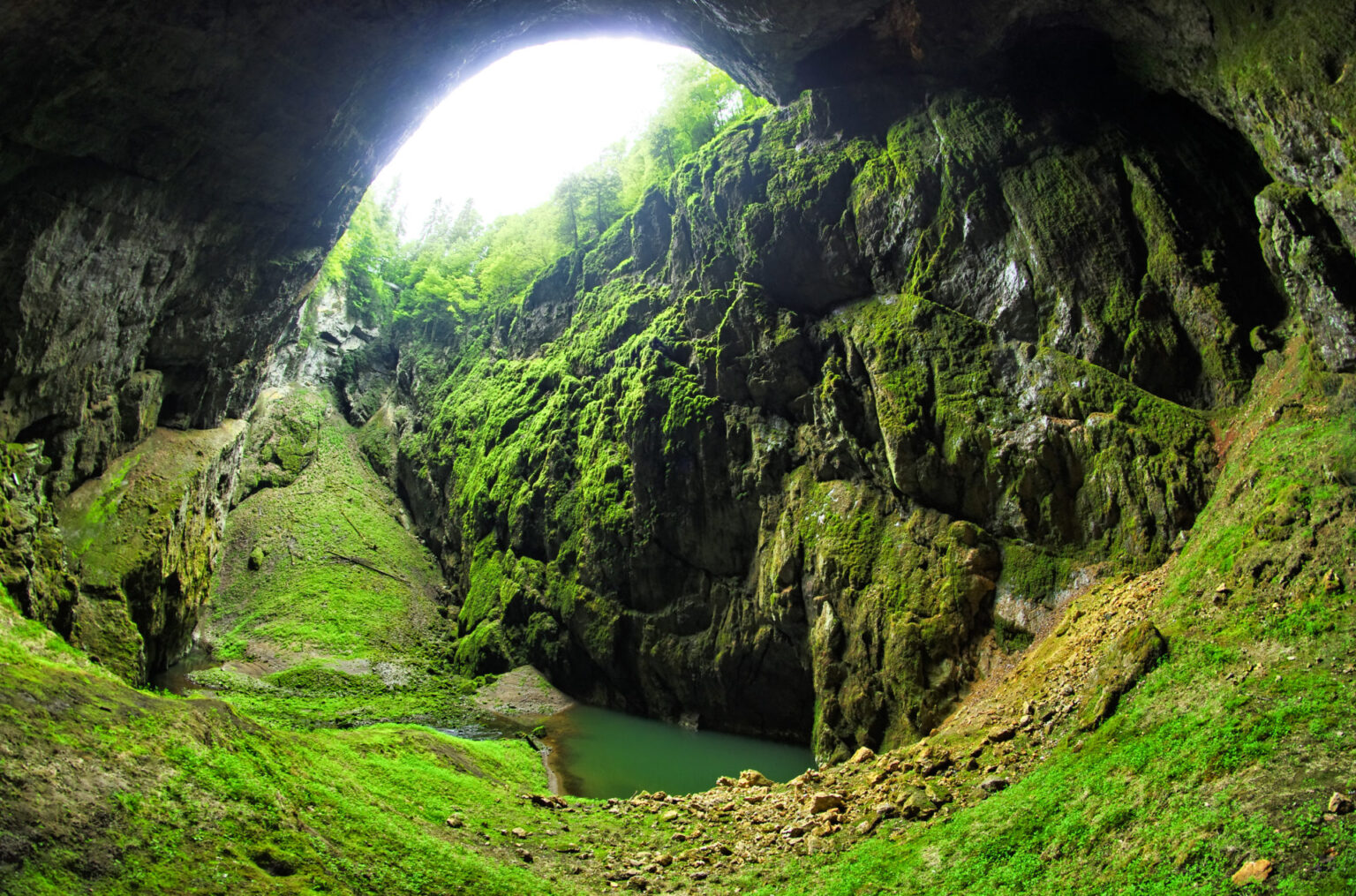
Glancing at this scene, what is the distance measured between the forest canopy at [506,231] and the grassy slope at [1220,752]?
940 inches

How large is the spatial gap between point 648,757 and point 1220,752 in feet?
46.2

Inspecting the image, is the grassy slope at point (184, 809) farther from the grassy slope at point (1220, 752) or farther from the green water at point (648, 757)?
the green water at point (648, 757)

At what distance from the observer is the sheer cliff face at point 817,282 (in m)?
11.8

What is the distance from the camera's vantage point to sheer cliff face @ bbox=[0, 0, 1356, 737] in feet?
38.7

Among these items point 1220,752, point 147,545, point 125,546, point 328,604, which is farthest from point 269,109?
point 328,604

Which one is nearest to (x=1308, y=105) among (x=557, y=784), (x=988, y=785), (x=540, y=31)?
(x=988, y=785)

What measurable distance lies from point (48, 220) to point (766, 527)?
53.6 ft

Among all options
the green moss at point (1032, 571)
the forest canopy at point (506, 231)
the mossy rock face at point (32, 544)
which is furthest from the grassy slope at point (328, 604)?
the green moss at point (1032, 571)

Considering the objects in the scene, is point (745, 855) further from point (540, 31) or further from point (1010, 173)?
point (540, 31)

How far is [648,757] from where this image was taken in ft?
59.5

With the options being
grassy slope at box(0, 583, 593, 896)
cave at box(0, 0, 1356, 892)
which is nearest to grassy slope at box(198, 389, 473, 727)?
cave at box(0, 0, 1356, 892)

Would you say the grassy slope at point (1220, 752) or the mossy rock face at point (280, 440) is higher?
the mossy rock face at point (280, 440)

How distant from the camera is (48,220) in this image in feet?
40.3

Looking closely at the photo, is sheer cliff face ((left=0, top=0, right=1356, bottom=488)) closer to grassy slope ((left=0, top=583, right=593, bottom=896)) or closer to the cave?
the cave
